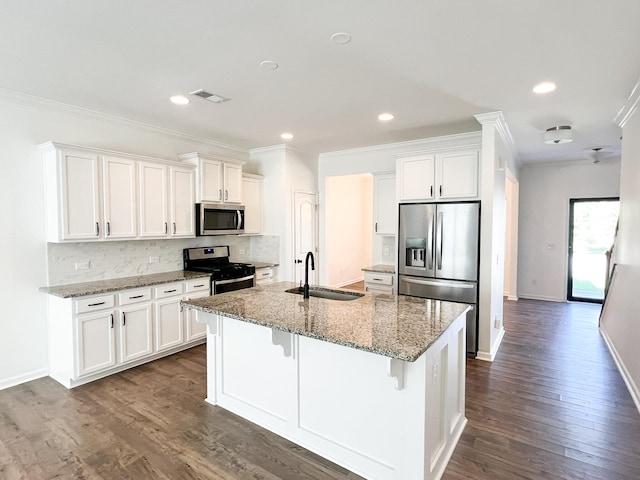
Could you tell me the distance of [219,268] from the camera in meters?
4.62

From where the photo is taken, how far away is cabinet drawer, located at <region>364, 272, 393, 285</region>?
482cm

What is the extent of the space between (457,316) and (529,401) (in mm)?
1440

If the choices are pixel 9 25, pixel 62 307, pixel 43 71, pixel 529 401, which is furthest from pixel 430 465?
pixel 43 71

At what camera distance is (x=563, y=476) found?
2.10 metres

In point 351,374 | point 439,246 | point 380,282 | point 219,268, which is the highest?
point 439,246

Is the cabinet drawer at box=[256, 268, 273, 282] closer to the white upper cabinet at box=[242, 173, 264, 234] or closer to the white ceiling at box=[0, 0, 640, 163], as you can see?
the white upper cabinet at box=[242, 173, 264, 234]

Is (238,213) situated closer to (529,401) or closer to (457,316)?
(457,316)

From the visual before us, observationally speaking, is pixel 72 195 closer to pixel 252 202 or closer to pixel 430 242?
pixel 252 202

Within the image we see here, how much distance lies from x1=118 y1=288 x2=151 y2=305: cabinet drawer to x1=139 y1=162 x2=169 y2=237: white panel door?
2.11 ft

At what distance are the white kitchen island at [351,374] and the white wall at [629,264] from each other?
194 centimetres

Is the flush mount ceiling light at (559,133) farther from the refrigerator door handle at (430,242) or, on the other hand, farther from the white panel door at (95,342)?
the white panel door at (95,342)

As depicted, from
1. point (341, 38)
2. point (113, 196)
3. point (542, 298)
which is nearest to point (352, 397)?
point (341, 38)

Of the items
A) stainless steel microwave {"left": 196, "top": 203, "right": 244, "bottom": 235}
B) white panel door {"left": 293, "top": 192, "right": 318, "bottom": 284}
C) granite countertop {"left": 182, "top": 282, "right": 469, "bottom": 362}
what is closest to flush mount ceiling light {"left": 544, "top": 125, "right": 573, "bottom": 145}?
granite countertop {"left": 182, "top": 282, "right": 469, "bottom": 362}

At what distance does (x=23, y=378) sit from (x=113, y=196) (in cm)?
191
